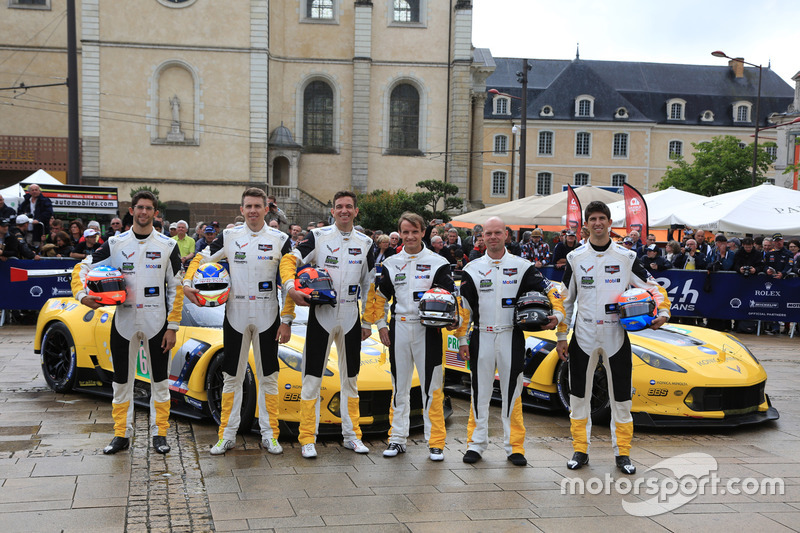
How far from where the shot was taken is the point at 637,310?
600 cm

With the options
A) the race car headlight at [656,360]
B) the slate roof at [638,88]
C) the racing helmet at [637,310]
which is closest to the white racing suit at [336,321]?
the racing helmet at [637,310]

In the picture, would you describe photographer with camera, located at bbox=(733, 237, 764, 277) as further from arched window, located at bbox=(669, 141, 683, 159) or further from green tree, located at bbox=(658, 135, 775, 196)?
arched window, located at bbox=(669, 141, 683, 159)

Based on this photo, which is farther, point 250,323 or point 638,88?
point 638,88

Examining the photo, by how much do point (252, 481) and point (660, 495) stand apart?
280 cm

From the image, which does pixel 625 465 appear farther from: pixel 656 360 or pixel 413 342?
pixel 413 342

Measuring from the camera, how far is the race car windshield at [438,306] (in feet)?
20.3

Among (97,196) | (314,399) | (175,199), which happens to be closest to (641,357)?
(314,399)

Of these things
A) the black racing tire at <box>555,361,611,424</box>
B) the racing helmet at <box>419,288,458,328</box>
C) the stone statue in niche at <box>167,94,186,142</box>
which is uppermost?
the stone statue in niche at <box>167,94,186,142</box>

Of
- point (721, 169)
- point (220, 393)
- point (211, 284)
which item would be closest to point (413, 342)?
point (211, 284)

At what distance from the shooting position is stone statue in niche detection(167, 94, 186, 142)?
136ft

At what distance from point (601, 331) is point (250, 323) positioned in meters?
2.79

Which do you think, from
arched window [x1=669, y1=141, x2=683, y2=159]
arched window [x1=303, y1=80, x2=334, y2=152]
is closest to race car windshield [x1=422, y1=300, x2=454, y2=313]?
arched window [x1=303, y1=80, x2=334, y2=152]

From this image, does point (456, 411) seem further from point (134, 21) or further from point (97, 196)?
point (134, 21)

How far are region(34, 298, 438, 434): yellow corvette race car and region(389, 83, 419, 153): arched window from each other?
3848cm
